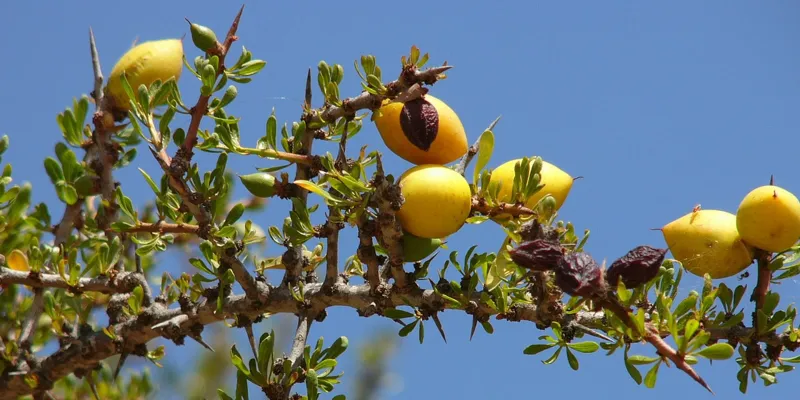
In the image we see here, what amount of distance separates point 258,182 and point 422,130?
0.53m

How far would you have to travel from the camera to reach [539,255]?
183 cm

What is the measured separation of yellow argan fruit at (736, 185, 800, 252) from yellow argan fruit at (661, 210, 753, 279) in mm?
46

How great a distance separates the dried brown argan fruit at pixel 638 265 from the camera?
1.85 metres

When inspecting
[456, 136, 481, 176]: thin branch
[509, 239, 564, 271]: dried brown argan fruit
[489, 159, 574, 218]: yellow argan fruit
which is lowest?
[509, 239, 564, 271]: dried brown argan fruit

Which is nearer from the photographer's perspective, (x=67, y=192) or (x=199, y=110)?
(x=199, y=110)

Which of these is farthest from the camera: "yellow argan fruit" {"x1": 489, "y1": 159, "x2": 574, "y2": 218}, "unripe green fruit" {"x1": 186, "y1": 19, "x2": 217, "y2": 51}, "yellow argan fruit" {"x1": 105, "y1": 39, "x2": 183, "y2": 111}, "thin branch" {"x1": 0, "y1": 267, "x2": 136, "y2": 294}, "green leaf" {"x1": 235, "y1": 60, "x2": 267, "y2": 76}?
A: "thin branch" {"x1": 0, "y1": 267, "x2": 136, "y2": 294}

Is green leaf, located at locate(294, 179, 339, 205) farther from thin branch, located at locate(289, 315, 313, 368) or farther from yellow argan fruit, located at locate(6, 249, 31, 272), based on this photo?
yellow argan fruit, located at locate(6, 249, 31, 272)

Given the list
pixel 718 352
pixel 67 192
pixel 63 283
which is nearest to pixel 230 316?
pixel 63 283

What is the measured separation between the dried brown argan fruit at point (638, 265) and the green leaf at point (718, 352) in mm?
198

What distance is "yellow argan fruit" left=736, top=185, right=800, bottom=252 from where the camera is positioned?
231 centimetres

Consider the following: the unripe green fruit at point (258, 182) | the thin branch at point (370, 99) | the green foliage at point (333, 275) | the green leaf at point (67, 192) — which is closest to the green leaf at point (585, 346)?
the green foliage at point (333, 275)

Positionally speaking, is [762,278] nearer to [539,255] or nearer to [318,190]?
[539,255]

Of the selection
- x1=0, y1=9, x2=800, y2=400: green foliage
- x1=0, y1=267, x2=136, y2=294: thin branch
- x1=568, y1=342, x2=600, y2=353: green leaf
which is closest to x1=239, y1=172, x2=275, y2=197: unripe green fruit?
x1=0, y1=9, x2=800, y2=400: green foliage

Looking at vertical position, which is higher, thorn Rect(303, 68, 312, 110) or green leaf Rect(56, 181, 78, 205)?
green leaf Rect(56, 181, 78, 205)
